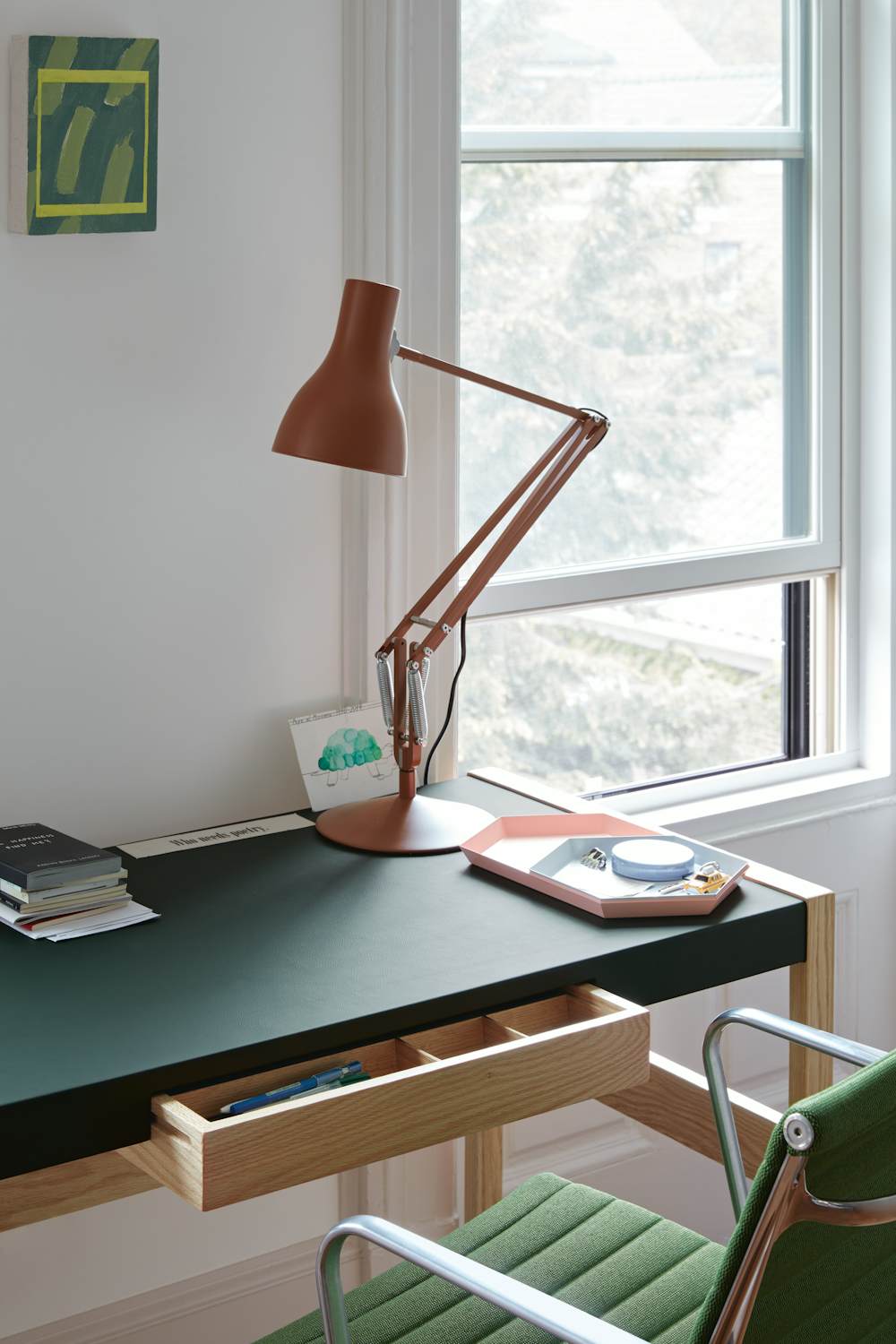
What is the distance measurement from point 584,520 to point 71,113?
3.26 feet

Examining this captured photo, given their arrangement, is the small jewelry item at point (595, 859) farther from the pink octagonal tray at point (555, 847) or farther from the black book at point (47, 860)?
the black book at point (47, 860)

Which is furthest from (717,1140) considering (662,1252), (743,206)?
(743,206)

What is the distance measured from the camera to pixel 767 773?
8.34ft

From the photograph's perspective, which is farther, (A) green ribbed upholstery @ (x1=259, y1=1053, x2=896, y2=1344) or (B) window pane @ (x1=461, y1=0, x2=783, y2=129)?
(B) window pane @ (x1=461, y1=0, x2=783, y2=129)

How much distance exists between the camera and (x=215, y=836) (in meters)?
1.79

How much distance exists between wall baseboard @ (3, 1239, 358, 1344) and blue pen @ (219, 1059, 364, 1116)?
87 cm

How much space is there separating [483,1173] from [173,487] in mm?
1000

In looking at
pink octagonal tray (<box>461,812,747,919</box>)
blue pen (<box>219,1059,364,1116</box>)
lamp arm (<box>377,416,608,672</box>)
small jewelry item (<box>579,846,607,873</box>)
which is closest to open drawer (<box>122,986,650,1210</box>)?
blue pen (<box>219,1059,364,1116</box>)

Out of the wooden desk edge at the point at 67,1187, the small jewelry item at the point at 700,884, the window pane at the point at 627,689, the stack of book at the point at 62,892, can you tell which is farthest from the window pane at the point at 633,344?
the wooden desk edge at the point at 67,1187

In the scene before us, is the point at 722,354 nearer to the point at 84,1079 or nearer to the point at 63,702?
the point at 63,702

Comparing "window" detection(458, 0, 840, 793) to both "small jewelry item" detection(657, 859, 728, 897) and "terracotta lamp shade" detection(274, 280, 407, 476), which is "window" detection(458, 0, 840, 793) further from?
"small jewelry item" detection(657, 859, 728, 897)

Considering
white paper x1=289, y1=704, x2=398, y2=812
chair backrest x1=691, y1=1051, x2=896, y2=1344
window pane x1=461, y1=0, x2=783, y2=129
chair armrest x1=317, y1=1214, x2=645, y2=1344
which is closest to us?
chair backrest x1=691, y1=1051, x2=896, y2=1344

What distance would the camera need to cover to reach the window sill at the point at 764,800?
2355mm

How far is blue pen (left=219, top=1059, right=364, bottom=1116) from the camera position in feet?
4.00
